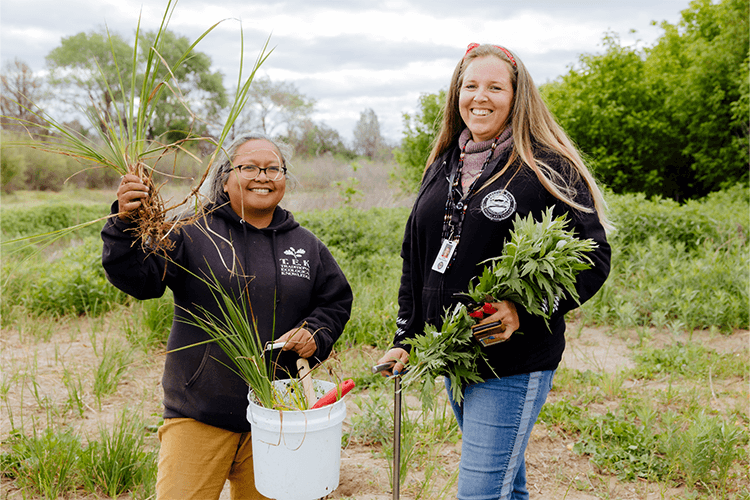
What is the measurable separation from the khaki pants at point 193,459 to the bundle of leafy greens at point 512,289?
81 cm

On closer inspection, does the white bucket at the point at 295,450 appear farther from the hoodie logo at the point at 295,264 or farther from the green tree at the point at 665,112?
the green tree at the point at 665,112

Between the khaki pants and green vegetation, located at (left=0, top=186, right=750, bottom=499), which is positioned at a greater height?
the khaki pants

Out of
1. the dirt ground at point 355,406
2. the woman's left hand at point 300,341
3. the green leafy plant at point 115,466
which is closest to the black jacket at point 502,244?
the woman's left hand at point 300,341

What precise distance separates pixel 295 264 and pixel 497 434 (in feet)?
3.40

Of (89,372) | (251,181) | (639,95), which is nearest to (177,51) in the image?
(639,95)

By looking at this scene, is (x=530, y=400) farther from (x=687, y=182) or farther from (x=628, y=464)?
(x=687, y=182)

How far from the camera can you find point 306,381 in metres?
1.95

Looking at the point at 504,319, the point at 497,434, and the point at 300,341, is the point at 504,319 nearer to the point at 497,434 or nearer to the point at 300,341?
the point at 497,434

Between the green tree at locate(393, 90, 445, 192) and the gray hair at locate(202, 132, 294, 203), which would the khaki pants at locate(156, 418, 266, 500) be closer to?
the gray hair at locate(202, 132, 294, 203)

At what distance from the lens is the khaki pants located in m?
2.01

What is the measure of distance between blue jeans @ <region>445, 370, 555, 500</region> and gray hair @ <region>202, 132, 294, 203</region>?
129 cm

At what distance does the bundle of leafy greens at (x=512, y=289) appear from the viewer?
1703mm

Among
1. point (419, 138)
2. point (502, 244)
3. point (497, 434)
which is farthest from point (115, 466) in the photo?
point (419, 138)

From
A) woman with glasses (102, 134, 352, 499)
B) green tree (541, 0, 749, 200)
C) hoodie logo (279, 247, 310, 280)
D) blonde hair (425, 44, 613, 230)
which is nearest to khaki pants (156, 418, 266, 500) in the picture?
woman with glasses (102, 134, 352, 499)
